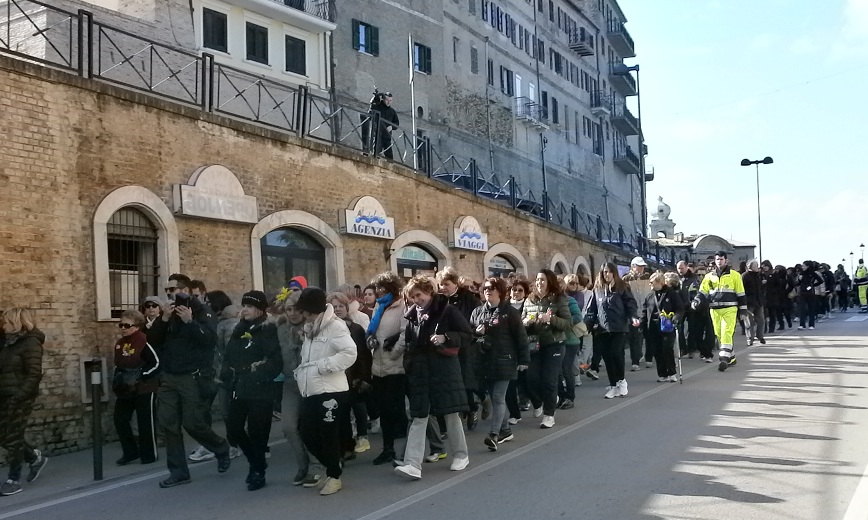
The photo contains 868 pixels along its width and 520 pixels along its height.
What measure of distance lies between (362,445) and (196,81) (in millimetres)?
8600

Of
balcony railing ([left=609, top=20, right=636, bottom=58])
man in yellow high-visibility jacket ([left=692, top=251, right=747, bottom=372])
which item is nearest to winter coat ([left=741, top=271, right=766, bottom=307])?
man in yellow high-visibility jacket ([left=692, top=251, right=747, bottom=372])

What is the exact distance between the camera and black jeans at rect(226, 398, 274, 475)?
7980 millimetres

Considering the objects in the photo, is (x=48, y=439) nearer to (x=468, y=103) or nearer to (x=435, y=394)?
(x=435, y=394)

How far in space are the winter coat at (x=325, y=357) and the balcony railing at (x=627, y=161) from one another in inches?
2493

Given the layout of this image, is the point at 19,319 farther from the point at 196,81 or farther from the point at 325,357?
the point at 196,81

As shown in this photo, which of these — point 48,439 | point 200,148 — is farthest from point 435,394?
point 200,148

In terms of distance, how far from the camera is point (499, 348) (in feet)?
30.5

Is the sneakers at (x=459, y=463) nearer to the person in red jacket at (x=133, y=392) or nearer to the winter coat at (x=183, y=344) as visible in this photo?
the winter coat at (x=183, y=344)

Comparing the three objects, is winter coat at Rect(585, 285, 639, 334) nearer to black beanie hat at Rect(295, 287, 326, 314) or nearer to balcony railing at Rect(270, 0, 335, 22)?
Result: black beanie hat at Rect(295, 287, 326, 314)

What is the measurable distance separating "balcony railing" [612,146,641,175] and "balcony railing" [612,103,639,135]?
60.5 inches

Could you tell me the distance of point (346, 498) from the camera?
24.4 feet

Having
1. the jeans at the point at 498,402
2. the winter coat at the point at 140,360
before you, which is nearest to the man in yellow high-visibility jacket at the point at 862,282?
the jeans at the point at 498,402

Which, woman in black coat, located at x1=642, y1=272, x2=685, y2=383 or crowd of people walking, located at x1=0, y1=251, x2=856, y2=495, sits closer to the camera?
crowd of people walking, located at x1=0, y1=251, x2=856, y2=495

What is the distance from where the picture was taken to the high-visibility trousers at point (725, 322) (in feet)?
50.4
